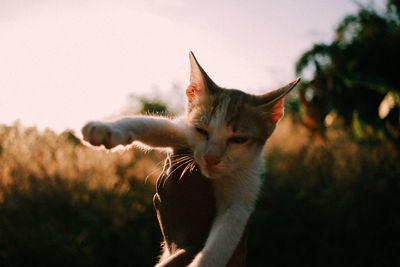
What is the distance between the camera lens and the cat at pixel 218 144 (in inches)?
50.5

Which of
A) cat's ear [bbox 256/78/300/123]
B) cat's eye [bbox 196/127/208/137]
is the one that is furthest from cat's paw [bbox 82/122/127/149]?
cat's ear [bbox 256/78/300/123]

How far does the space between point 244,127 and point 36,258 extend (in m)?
3.00

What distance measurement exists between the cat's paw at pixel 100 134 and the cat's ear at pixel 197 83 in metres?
0.73

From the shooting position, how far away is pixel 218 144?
60.2 inches

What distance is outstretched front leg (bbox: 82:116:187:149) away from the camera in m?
1.00

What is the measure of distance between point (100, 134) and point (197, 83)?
866 mm

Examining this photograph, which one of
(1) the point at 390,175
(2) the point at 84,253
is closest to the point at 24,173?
(2) the point at 84,253

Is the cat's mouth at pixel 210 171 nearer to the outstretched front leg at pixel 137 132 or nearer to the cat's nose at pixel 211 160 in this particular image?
the cat's nose at pixel 211 160

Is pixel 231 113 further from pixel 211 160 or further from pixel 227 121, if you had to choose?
pixel 211 160

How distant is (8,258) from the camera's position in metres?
3.05

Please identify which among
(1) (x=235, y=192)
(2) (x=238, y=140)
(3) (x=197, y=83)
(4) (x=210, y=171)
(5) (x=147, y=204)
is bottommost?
(5) (x=147, y=204)

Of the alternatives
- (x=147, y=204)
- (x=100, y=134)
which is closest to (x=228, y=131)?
(x=100, y=134)

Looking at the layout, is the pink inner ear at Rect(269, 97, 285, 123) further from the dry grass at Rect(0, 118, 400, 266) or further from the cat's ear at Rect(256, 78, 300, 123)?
the dry grass at Rect(0, 118, 400, 266)

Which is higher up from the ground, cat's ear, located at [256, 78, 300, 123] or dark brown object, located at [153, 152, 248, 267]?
cat's ear, located at [256, 78, 300, 123]
